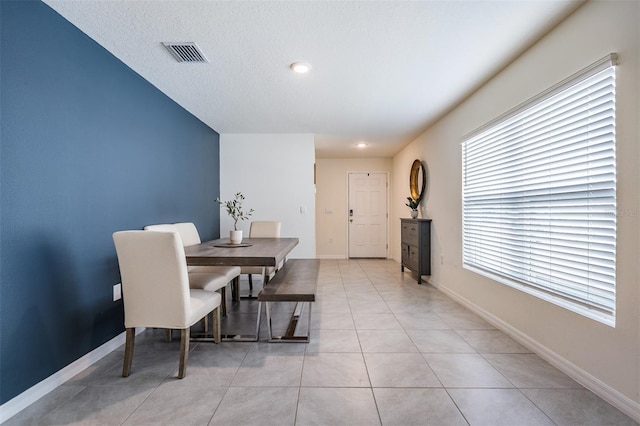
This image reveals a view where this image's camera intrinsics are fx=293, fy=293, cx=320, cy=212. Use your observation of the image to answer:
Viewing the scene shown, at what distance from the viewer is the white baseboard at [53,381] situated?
150 centimetres

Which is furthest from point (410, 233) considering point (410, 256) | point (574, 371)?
point (574, 371)

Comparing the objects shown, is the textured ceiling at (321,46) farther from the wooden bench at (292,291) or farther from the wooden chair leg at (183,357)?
the wooden chair leg at (183,357)

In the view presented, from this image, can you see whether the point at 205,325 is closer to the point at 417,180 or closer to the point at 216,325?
the point at 216,325

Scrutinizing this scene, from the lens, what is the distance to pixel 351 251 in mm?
6676

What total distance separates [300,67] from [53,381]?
9.01 ft

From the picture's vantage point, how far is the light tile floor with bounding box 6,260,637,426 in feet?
4.85

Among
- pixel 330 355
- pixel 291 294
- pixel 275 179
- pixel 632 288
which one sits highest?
pixel 275 179

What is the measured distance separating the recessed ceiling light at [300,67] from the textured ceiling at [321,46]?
6 centimetres

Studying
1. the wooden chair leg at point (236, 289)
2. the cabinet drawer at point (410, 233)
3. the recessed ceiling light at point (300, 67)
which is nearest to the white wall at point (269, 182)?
the wooden chair leg at point (236, 289)

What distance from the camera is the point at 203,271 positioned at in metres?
2.96

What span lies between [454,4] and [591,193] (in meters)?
1.37

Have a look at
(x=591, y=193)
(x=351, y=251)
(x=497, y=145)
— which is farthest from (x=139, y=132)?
(x=351, y=251)

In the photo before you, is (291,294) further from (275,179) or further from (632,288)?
(275,179)

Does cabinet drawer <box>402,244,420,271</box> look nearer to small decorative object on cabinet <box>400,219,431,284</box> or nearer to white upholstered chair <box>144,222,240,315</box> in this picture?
small decorative object on cabinet <box>400,219,431,284</box>
